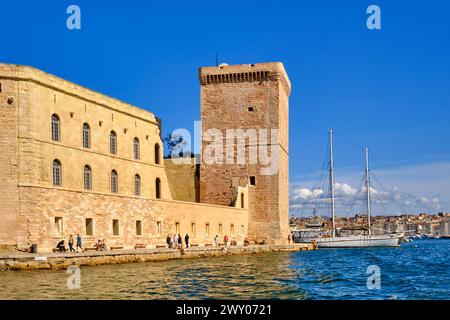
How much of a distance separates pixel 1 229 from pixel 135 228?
9.38 m

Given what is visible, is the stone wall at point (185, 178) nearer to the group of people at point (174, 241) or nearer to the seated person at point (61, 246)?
the group of people at point (174, 241)

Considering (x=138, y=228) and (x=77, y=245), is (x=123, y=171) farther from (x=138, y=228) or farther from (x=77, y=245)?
(x=77, y=245)

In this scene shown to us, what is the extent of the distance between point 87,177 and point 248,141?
64.2ft

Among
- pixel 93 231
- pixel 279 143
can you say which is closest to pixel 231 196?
pixel 279 143

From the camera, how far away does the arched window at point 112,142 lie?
112 ft

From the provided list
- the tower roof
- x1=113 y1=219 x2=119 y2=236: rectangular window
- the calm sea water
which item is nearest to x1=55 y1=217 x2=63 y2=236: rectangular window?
the calm sea water

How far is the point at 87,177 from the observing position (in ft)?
104

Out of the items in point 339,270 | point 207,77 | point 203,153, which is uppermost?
point 207,77

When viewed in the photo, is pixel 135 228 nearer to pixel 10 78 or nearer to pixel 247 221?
pixel 10 78

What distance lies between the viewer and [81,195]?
30.2 meters

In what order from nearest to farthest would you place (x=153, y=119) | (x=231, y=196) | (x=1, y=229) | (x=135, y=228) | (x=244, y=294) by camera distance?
(x=244, y=294) → (x=1, y=229) → (x=135, y=228) → (x=153, y=119) → (x=231, y=196)

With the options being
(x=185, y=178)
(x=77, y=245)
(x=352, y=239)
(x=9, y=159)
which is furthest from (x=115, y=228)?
(x=352, y=239)

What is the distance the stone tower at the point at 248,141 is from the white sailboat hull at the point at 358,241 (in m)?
10.1

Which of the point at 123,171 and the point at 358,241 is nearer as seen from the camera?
the point at 123,171
